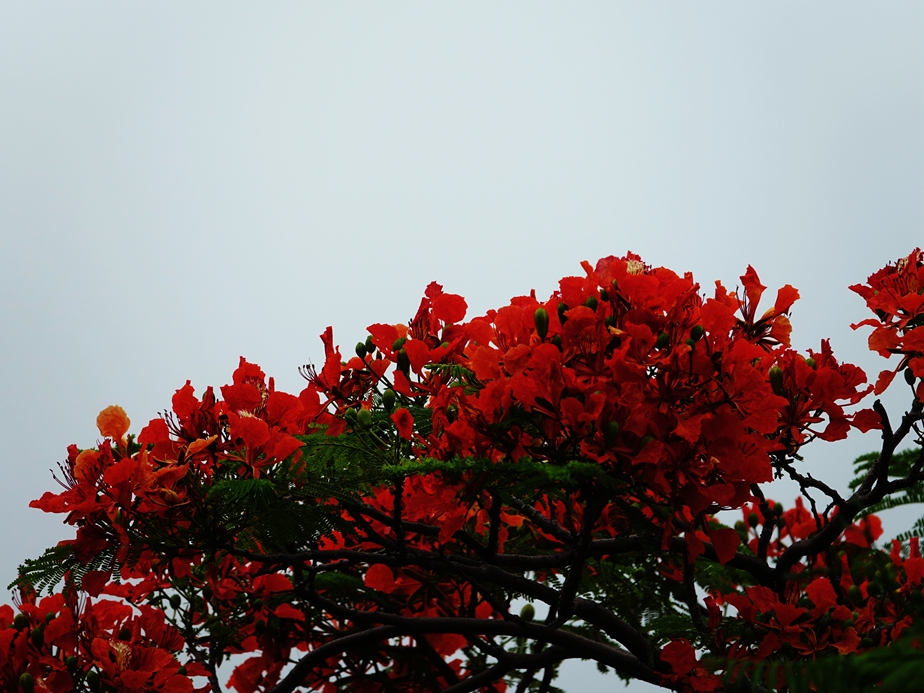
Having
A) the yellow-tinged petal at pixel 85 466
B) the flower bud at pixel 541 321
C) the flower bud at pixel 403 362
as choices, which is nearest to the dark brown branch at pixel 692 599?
the flower bud at pixel 541 321

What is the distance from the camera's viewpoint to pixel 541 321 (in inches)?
63.4

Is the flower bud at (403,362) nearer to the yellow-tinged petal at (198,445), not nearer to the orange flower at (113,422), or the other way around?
the yellow-tinged petal at (198,445)

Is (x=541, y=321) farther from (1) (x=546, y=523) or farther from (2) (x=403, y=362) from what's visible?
(1) (x=546, y=523)

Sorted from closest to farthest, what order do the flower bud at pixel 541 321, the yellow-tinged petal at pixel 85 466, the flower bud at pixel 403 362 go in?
the flower bud at pixel 541 321, the yellow-tinged petal at pixel 85 466, the flower bud at pixel 403 362

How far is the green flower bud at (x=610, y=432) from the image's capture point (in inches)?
58.1

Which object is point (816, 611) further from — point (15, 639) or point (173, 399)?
point (15, 639)

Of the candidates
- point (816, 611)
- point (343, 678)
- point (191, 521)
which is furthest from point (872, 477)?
point (343, 678)

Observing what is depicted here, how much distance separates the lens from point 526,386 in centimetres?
153

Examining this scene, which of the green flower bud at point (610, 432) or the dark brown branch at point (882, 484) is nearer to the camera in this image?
the green flower bud at point (610, 432)

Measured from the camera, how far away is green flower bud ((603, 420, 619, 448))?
1.48 meters

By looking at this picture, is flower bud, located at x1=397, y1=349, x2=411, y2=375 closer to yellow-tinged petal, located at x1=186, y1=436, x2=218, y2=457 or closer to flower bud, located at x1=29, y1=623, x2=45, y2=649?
yellow-tinged petal, located at x1=186, y1=436, x2=218, y2=457

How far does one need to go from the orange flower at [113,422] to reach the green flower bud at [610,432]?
115 cm

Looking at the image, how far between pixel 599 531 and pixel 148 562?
1351 millimetres

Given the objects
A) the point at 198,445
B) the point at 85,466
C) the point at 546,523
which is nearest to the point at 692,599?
the point at 546,523
